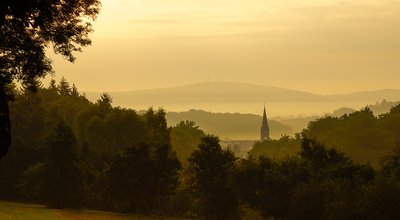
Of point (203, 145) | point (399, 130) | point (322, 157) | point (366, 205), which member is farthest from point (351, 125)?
point (366, 205)

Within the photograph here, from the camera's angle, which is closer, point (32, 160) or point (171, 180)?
point (171, 180)

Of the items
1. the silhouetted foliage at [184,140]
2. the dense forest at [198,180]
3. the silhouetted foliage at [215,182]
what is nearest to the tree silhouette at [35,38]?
the dense forest at [198,180]

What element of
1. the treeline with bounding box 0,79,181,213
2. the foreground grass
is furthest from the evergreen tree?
the foreground grass

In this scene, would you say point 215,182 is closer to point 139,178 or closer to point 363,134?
point 139,178

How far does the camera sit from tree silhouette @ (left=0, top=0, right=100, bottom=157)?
2630cm

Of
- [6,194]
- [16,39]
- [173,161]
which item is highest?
[16,39]

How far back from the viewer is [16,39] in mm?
27953

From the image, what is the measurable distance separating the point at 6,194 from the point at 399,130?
87.0 m

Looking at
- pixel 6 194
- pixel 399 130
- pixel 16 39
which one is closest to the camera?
pixel 16 39

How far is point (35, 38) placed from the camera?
95.2ft

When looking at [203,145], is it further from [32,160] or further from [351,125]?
[351,125]

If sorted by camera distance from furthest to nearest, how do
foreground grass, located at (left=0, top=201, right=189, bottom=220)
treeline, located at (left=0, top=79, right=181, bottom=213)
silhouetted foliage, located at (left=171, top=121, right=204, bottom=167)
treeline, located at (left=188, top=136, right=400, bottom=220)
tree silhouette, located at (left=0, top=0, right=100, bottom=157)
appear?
silhouetted foliage, located at (left=171, top=121, right=204, bottom=167) → treeline, located at (left=0, top=79, right=181, bottom=213) → treeline, located at (left=188, top=136, right=400, bottom=220) → foreground grass, located at (left=0, top=201, right=189, bottom=220) → tree silhouette, located at (left=0, top=0, right=100, bottom=157)

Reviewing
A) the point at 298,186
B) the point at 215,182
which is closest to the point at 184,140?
the point at 215,182

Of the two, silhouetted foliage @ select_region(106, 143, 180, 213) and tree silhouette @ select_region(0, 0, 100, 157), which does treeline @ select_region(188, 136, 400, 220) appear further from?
tree silhouette @ select_region(0, 0, 100, 157)
